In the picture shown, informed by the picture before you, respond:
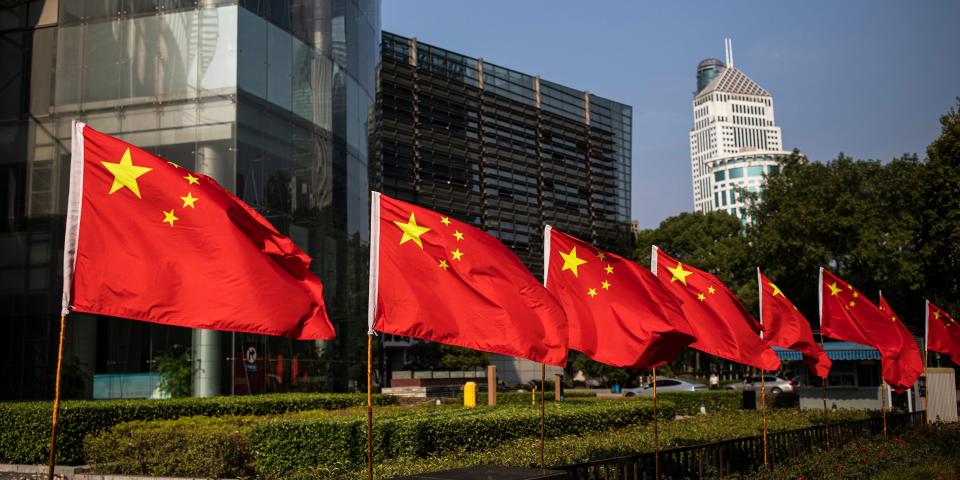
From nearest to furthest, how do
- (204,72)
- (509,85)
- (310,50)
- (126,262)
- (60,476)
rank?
1. (126,262)
2. (60,476)
3. (204,72)
4. (310,50)
5. (509,85)

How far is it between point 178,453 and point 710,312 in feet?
30.6

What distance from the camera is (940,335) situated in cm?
2362

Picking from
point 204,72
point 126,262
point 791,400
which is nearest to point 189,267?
point 126,262

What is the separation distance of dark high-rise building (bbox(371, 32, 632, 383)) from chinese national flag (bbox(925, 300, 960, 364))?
39749mm

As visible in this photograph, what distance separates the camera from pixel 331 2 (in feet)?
112

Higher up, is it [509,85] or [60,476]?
[509,85]

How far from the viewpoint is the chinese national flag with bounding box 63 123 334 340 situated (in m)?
7.65

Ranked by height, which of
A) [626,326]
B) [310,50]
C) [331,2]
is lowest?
[626,326]

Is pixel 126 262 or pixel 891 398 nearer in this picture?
pixel 126 262

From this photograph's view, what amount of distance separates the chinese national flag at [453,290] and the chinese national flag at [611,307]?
0.98 metres

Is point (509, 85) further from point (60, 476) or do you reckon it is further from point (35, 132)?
point (60, 476)

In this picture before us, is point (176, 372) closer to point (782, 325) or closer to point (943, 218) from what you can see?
point (782, 325)

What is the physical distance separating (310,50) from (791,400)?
23379 millimetres

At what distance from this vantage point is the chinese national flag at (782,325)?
1627 cm
